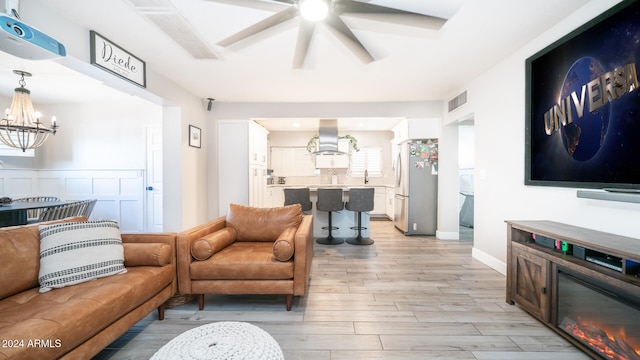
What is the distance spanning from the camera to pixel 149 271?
184cm

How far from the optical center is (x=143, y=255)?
6.35 ft

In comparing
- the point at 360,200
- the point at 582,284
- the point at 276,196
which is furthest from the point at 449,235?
the point at 276,196

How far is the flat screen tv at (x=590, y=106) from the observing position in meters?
1.58

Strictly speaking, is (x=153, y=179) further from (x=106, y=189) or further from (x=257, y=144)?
(x=257, y=144)

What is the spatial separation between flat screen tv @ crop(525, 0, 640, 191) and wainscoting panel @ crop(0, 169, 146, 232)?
6.17 metres

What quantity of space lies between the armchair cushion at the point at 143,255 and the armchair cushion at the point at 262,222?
86 cm

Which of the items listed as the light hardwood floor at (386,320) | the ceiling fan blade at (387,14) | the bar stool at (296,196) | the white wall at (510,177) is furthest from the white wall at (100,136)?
the white wall at (510,177)

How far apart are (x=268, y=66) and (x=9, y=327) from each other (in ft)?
9.97

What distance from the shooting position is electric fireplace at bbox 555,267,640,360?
135cm

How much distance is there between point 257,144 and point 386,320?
425 cm

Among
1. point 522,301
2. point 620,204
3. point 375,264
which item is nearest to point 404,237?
point 375,264

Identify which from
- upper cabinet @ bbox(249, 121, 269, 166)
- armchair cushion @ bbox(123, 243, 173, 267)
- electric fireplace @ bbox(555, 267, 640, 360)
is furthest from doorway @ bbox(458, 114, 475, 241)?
armchair cushion @ bbox(123, 243, 173, 267)

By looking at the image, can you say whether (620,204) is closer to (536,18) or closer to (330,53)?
(536,18)

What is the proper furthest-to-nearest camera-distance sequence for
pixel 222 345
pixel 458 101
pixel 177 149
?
pixel 458 101, pixel 177 149, pixel 222 345
